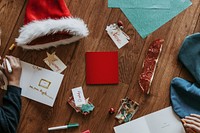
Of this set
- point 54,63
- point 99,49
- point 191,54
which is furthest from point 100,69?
point 191,54

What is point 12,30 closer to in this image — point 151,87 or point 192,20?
point 151,87

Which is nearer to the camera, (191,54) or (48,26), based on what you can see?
(48,26)

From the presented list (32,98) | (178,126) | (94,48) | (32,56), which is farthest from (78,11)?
(178,126)

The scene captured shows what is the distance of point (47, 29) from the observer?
132 centimetres

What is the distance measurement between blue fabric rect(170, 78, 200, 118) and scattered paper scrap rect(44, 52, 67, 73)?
0.49 metres

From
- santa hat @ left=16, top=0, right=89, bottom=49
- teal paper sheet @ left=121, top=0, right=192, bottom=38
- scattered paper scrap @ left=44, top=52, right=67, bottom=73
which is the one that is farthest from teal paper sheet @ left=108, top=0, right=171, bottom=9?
scattered paper scrap @ left=44, top=52, right=67, bottom=73

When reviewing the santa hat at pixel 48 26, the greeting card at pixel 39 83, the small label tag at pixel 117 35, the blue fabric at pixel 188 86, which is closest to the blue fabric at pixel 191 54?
the blue fabric at pixel 188 86

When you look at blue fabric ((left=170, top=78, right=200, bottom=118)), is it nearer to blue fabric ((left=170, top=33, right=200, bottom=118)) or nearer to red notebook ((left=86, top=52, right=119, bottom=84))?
blue fabric ((left=170, top=33, right=200, bottom=118))

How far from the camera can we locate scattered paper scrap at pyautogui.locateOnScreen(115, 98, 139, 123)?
141cm

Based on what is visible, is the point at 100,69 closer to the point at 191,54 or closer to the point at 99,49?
the point at 99,49

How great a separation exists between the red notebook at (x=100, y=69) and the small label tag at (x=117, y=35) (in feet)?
0.25

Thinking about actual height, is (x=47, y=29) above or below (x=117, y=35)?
above

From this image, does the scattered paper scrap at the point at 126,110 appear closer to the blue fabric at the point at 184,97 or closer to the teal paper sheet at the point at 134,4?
the blue fabric at the point at 184,97

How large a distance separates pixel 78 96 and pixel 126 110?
0.22m
